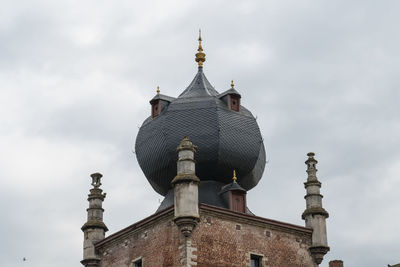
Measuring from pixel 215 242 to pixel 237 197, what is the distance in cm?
252

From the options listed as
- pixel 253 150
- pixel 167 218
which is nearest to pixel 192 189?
pixel 167 218

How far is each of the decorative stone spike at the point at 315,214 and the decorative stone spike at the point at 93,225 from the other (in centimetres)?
788

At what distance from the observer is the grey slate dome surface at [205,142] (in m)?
39.3

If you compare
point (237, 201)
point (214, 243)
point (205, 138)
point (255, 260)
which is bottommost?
point (255, 260)

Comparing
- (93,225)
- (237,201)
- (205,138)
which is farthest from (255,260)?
(93,225)

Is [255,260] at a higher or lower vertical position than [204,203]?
lower

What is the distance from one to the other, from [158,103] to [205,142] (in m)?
2.94

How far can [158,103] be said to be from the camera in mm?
41094

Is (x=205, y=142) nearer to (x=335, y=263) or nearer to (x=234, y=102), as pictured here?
(x=234, y=102)

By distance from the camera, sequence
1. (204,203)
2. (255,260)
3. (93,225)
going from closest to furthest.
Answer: (255,260) → (204,203) → (93,225)

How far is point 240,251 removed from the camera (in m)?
37.8

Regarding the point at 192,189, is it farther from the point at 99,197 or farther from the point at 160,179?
the point at 99,197

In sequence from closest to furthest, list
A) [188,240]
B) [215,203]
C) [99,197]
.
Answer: [188,240] → [215,203] → [99,197]

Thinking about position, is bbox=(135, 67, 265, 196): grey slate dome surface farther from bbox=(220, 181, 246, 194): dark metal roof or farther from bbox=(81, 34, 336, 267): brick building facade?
bbox=(220, 181, 246, 194): dark metal roof
